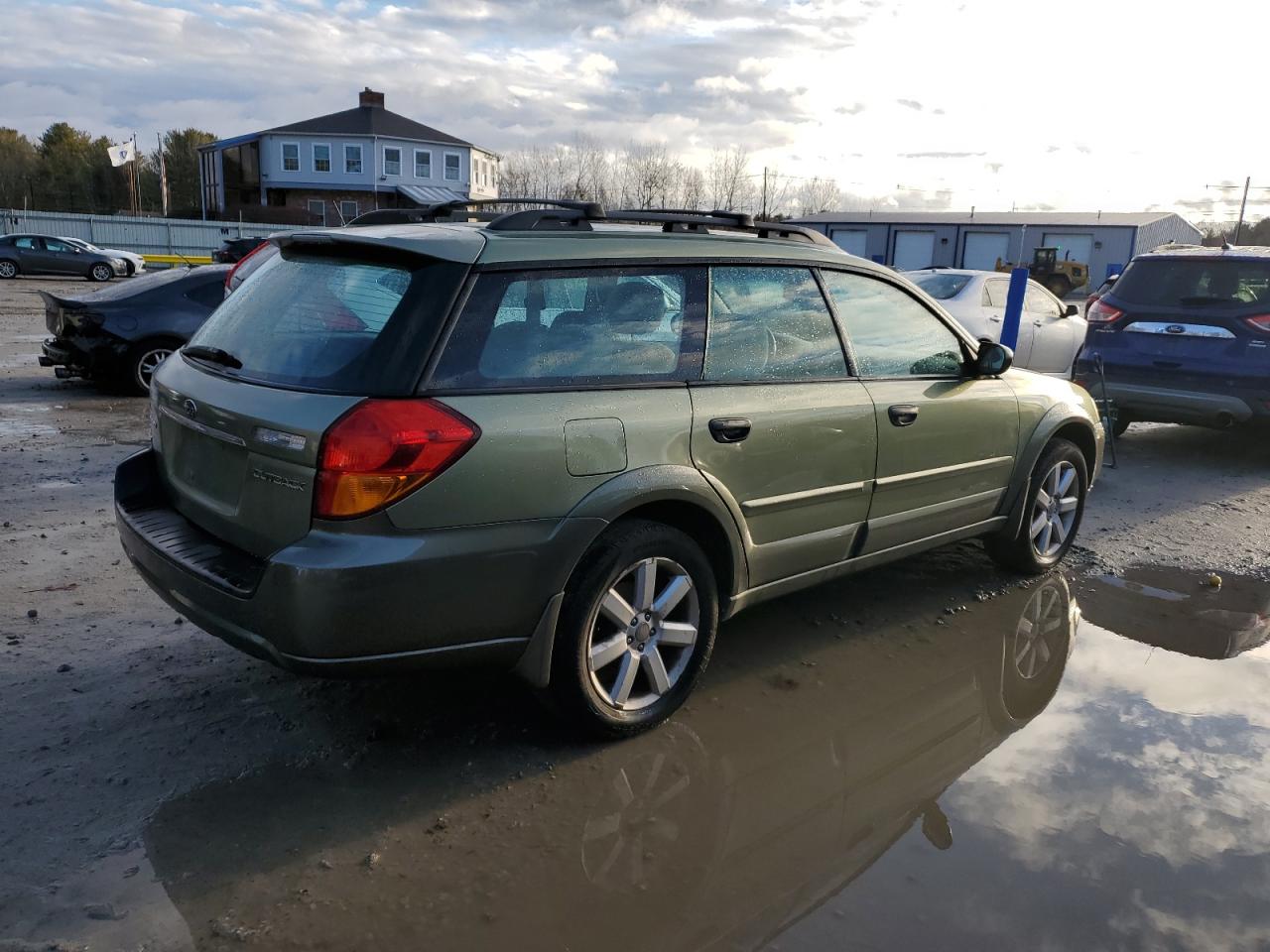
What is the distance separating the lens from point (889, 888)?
2797mm

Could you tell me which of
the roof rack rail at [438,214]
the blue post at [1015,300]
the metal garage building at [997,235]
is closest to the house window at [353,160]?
the metal garage building at [997,235]

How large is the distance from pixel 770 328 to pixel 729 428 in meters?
0.59

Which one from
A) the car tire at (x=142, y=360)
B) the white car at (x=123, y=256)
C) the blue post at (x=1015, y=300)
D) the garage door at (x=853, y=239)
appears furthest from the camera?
the garage door at (x=853, y=239)

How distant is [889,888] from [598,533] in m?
1.36

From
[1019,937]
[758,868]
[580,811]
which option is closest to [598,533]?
[580,811]

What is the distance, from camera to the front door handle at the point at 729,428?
139 inches

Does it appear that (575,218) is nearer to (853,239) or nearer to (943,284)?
(943,284)

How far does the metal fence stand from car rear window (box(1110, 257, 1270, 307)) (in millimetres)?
36841

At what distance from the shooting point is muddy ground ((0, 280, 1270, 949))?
262cm

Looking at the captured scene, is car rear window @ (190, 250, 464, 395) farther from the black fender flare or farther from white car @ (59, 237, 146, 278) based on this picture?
white car @ (59, 237, 146, 278)

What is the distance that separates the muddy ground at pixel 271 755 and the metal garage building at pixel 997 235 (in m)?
49.4

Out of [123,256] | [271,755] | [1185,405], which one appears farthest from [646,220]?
[123,256]

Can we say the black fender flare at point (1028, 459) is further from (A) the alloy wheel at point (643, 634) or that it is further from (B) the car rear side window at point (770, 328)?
(A) the alloy wheel at point (643, 634)

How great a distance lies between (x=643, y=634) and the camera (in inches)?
137
